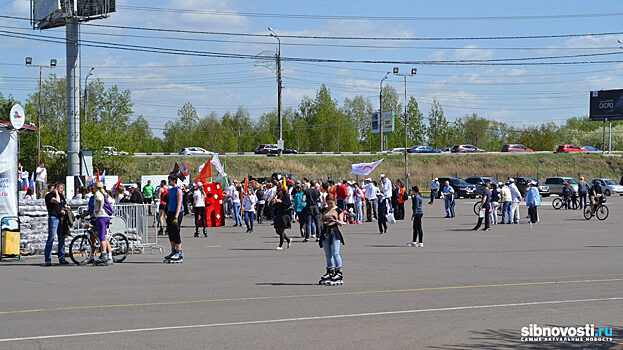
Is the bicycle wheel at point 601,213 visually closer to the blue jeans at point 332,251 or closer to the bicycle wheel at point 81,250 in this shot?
the blue jeans at point 332,251

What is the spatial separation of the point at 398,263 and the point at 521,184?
45.9m

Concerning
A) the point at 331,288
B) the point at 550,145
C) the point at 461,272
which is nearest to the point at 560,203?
the point at 461,272

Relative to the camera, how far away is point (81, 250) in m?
16.7

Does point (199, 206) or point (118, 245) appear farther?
point (199, 206)

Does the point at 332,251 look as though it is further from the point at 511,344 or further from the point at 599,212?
the point at 599,212

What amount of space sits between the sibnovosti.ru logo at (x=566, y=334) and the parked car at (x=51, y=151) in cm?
6219

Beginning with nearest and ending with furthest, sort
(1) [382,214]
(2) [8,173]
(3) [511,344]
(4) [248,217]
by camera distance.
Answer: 1. (3) [511,344]
2. (2) [8,173]
3. (1) [382,214]
4. (4) [248,217]

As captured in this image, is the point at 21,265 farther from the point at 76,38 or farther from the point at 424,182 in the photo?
the point at 424,182

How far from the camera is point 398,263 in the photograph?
16.8m

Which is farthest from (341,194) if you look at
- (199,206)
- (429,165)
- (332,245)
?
(429,165)

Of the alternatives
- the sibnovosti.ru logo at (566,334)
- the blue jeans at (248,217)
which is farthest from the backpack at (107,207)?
the blue jeans at (248,217)

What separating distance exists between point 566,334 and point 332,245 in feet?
17.8

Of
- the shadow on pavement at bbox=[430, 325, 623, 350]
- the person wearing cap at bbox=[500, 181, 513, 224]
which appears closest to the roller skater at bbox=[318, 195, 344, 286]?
the shadow on pavement at bbox=[430, 325, 623, 350]

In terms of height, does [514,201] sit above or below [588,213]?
above
